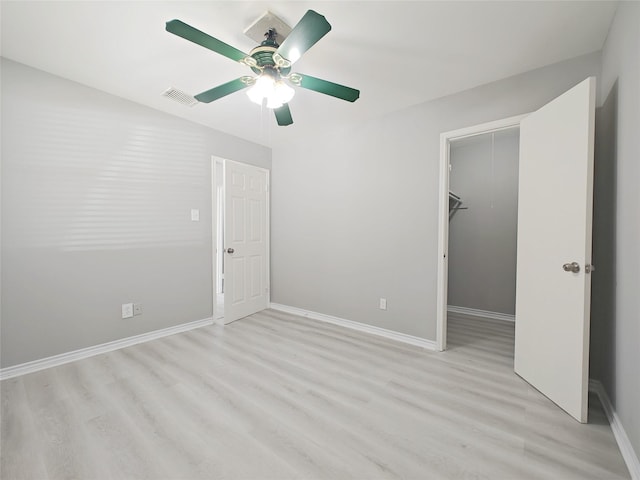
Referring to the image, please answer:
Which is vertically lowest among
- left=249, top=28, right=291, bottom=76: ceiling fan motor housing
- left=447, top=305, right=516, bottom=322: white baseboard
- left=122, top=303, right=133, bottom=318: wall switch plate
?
left=447, top=305, right=516, bottom=322: white baseboard

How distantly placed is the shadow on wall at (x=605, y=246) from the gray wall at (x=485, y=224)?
176cm

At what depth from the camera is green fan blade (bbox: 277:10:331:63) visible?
1180 millimetres

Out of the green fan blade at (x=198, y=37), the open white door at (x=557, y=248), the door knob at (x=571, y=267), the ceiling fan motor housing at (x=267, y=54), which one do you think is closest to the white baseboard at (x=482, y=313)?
the open white door at (x=557, y=248)

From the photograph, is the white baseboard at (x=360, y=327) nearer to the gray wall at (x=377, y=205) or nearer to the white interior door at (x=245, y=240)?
the gray wall at (x=377, y=205)

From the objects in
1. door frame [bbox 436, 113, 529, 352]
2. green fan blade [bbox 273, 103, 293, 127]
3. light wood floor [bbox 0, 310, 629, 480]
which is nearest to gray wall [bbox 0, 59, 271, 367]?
light wood floor [bbox 0, 310, 629, 480]

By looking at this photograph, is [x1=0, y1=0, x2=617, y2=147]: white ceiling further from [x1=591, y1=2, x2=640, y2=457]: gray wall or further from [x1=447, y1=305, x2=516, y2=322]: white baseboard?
[x1=447, y1=305, x2=516, y2=322]: white baseboard

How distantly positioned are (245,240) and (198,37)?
102 inches

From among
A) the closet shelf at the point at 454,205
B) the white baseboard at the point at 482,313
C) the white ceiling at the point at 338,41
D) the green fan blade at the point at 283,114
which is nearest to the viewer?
the white ceiling at the point at 338,41

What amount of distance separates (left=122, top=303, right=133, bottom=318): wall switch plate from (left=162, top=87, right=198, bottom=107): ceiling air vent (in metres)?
2.11

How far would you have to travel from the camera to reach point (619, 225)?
1.55 meters

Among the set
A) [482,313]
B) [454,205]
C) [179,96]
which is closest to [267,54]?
[179,96]

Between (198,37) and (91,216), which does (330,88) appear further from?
(91,216)

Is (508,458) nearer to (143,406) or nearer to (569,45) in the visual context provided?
(143,406)

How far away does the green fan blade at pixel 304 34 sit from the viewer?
46.4 inches
